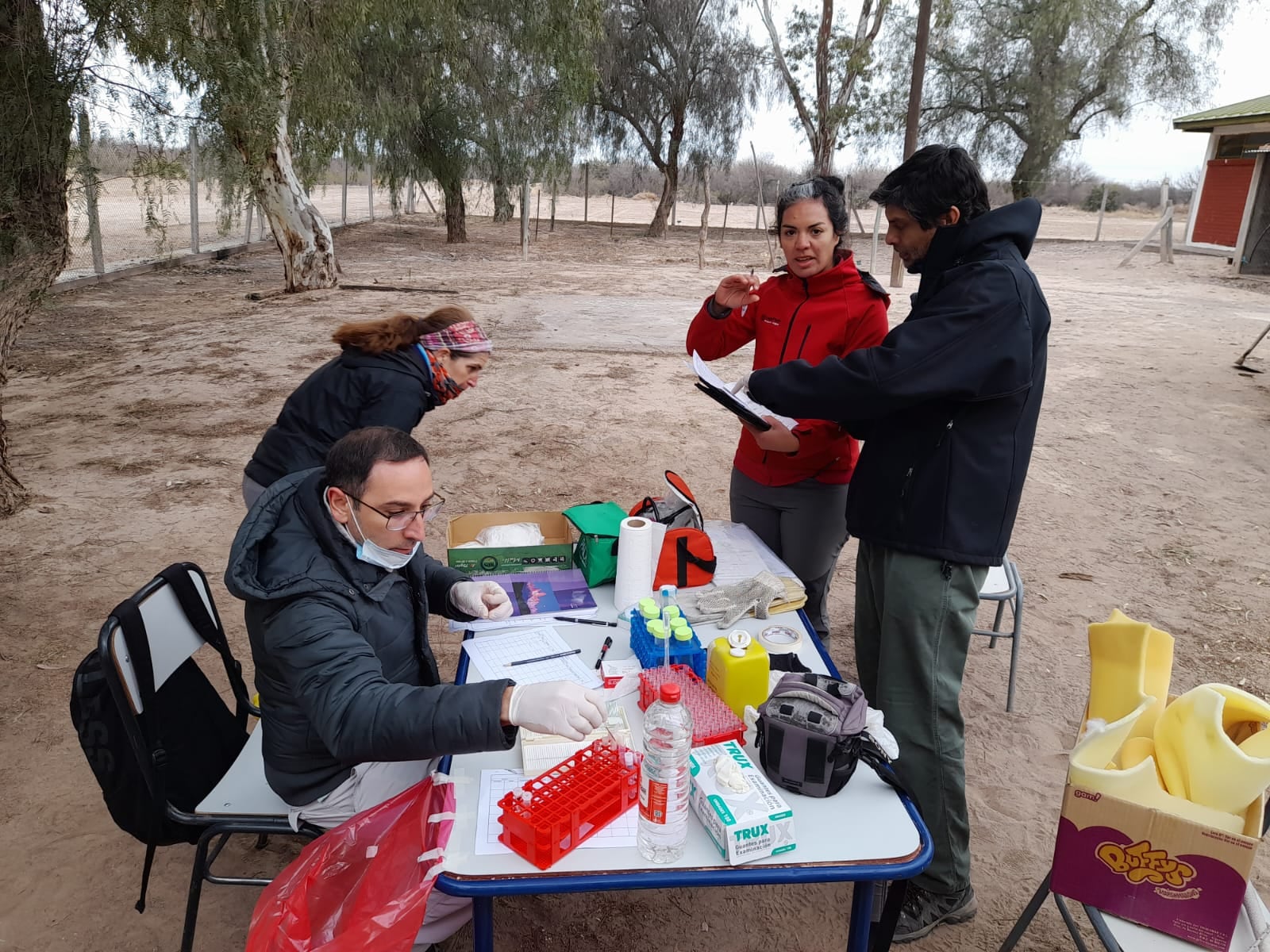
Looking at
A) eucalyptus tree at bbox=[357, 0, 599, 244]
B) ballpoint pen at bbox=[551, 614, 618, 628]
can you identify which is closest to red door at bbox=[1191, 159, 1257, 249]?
eucalyptus tree at bbox=[357, 0, 599, 244]

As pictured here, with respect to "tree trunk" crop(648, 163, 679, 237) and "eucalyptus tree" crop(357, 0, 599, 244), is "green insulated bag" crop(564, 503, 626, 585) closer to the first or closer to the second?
"eucalyptus tree" crop(357, 0, 599, 244)

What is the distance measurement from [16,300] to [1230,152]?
1010 inches

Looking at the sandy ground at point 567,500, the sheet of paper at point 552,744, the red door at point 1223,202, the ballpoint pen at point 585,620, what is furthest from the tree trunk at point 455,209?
the red door at point 1223,202

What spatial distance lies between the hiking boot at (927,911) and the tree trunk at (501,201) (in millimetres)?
17298

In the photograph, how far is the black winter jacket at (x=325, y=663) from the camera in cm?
174

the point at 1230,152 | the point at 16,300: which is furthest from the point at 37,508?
the point at 1230,152

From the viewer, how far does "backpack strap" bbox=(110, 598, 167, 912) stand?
2059 mm

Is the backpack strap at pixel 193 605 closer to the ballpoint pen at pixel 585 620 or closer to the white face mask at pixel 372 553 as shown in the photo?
the white face mask at pixel 372 553

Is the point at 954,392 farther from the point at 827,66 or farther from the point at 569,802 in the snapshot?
the point at 827,66

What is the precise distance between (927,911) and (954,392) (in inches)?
59.5

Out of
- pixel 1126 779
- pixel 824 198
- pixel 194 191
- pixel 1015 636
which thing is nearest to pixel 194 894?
pixel 1126 779

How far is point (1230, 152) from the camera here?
21.3 m

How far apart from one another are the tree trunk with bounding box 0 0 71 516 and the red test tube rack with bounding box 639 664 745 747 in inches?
183

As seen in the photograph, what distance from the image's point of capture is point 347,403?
2930 mm
